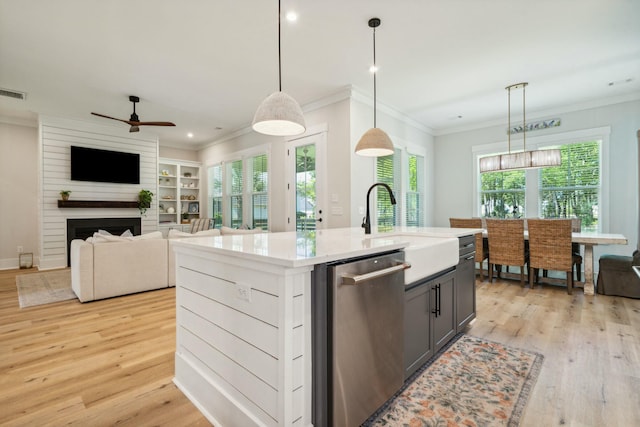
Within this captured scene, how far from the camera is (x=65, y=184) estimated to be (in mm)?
5957

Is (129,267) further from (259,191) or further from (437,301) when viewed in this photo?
(437,301)

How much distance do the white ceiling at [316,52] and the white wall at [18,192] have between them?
0.94m

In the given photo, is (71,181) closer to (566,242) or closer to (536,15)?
(536,15)

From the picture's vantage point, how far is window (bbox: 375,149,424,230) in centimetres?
523

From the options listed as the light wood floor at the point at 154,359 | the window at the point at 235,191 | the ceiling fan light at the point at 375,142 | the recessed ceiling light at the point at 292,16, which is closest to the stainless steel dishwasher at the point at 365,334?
the light wood floor at the point at 154,359

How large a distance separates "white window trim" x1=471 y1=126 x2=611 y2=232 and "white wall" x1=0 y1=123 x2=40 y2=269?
9023 millimetres

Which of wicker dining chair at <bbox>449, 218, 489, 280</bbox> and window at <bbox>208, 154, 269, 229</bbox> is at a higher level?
window at <bbox>208, 154, 269, 229</bbox>

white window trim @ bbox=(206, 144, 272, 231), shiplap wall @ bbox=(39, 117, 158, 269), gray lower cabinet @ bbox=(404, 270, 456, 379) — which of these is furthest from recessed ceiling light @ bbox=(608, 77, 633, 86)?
shiplap wall @ bbox=(39, 117, 158, 269)

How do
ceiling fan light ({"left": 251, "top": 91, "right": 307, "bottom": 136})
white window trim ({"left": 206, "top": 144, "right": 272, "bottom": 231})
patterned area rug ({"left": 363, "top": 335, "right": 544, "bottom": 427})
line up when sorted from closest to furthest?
patterned area rug ({"left": 363, "top": 335, "right": 544, "bottom": 427})
ceiling fan light ({"left": 251, "top": 91, "right": 307, "bottom": 136})
white window trim ({"left": 206, "top": 144, "right": 272, "bottom": 231})

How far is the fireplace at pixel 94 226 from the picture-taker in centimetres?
600

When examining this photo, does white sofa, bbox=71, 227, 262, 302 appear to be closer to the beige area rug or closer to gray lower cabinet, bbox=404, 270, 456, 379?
the beige area rug

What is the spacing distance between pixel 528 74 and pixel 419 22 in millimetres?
2125

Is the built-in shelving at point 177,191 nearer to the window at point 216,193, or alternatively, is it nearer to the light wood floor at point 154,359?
the window at point 216,193

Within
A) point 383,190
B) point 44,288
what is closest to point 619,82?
point 383,190
